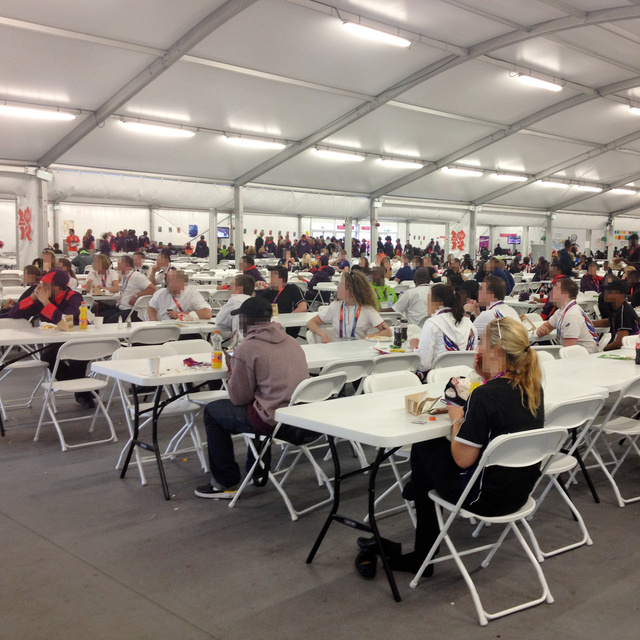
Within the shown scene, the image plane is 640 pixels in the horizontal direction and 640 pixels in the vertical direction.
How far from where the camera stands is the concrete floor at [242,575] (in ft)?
8.14

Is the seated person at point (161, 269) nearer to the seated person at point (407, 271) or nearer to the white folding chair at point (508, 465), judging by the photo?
the seated person at point (407, 271)

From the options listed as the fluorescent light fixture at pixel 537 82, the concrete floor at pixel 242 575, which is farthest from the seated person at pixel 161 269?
the fluorescent light fixture at pixel 537 82

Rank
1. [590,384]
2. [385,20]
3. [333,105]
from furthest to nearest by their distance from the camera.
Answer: [333,105]
[385,20]
[590,384]

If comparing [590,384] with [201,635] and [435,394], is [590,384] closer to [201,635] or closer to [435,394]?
[435,394]

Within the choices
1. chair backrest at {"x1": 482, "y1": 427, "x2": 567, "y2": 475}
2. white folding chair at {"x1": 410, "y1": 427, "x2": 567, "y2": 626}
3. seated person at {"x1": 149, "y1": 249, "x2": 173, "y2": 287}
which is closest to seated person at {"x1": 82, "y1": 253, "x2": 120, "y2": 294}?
seated person at {"x1": 149, "y1": 249, "x2": 173, "y2": 287}

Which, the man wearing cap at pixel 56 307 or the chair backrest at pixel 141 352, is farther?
the man wearing cap at pixel 56 307

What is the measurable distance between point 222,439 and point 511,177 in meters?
19.2

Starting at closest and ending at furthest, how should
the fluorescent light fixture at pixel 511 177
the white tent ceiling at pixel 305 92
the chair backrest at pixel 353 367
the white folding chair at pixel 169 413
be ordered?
the chair backrest at pixel 353 367 → the white folding chair at pixel 169 413 → the white tent ceiling at pixel 305 92 → the fluorescent light fixture at pixel 511 177

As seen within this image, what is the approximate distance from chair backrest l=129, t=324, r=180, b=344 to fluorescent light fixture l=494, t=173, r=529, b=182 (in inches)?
662

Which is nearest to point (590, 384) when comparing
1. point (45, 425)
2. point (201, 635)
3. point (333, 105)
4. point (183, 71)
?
point (201, 635)

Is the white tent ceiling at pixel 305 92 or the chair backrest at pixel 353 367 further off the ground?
the white tent ceiling at pixel 305 92

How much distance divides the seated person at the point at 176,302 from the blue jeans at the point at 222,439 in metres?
2.79

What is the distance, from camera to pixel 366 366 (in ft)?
13.8

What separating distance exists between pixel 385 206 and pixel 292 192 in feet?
12.2
